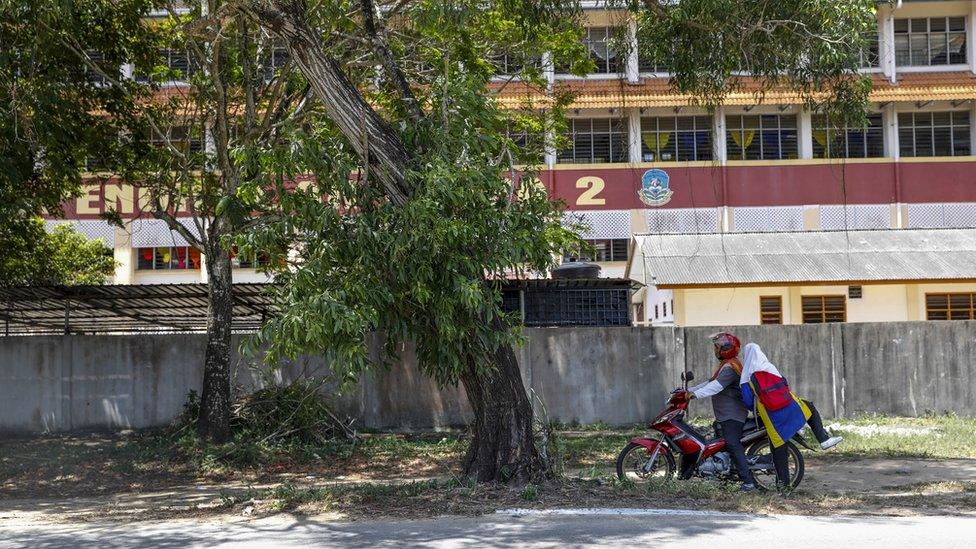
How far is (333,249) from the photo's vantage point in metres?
8.52

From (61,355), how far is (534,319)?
8201mm

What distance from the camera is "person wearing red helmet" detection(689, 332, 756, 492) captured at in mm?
9219

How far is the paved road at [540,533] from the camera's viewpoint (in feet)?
23.8

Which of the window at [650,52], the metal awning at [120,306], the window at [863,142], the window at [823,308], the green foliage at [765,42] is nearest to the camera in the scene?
the green foliage at [765,42]

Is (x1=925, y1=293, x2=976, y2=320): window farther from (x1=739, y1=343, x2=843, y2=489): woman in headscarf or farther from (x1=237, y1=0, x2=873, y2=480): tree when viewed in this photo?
(x1=739, y1=343, x2=843, y2=489): woman in headscarf

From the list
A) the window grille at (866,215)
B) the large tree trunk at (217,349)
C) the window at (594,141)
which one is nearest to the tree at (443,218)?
the large tree trunk at (217,349)

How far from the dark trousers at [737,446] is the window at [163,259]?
2436 cm

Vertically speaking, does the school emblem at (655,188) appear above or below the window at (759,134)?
below

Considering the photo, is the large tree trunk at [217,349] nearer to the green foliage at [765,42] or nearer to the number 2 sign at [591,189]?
the green foliage at [765,42]

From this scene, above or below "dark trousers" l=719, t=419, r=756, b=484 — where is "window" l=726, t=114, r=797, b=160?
above

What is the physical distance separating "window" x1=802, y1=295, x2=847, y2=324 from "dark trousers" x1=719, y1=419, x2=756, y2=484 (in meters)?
18.1

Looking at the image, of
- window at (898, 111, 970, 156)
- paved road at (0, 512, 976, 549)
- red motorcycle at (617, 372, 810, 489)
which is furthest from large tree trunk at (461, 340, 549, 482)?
window at (898, 111, 970, 156)

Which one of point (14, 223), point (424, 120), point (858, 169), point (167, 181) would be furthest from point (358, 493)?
point (858, 169)

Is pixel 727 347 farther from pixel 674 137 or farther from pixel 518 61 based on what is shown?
pixel 674 137
